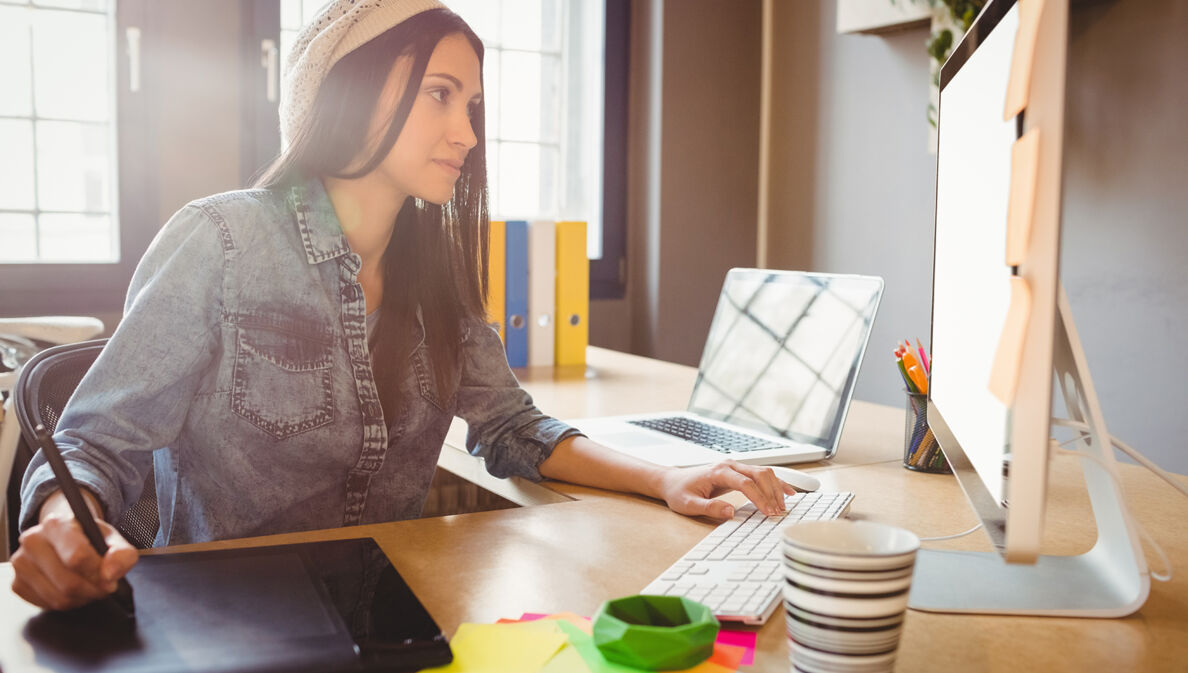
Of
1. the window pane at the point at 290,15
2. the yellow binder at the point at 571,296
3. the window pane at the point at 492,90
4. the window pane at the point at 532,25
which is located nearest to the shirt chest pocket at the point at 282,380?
A: the yellow binder at the point at 571,296

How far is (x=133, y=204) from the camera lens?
7.81 feet

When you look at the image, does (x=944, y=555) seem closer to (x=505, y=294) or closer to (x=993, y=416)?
(x=993, y=416)

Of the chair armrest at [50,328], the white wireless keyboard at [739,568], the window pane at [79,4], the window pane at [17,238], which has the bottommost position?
the white wireless keyboard at [739,568]

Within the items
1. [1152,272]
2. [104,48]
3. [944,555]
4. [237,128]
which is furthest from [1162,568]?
[104,48]

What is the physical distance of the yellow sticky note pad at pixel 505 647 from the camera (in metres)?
0.65

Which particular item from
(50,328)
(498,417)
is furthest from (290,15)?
(498,417)

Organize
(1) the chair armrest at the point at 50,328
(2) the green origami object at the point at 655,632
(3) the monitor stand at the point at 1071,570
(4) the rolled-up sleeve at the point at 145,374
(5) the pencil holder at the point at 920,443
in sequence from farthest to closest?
(1) the chair armrest at the point at 50,328 < (5) the pencil holder at the point at 920,443 < (4) the rolled-up sleeve at the point at 145,374 < (3) the monitor stand at the point at 1071,570 < (2) the green origami object at the point at 655,632

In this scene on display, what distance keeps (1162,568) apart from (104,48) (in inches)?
95.4

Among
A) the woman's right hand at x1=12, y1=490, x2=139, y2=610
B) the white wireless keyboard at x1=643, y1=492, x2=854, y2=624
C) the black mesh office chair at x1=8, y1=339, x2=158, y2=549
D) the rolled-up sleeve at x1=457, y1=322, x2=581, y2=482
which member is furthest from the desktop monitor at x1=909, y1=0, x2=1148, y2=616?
the black mesh office chair at x1=8, y1=339, x2=158, y2=549

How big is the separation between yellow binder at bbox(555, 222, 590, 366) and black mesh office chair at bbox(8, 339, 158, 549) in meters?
1.18

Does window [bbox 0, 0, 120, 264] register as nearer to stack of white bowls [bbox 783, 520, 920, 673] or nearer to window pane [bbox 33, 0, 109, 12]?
window pane [bbox 33, 0, 109, 12]

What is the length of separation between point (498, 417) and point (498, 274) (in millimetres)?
921

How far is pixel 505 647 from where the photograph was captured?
0.67 m

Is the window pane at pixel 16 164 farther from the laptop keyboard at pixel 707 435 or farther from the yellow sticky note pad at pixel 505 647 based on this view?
the yellow sticky note pad at pixel 505 647
